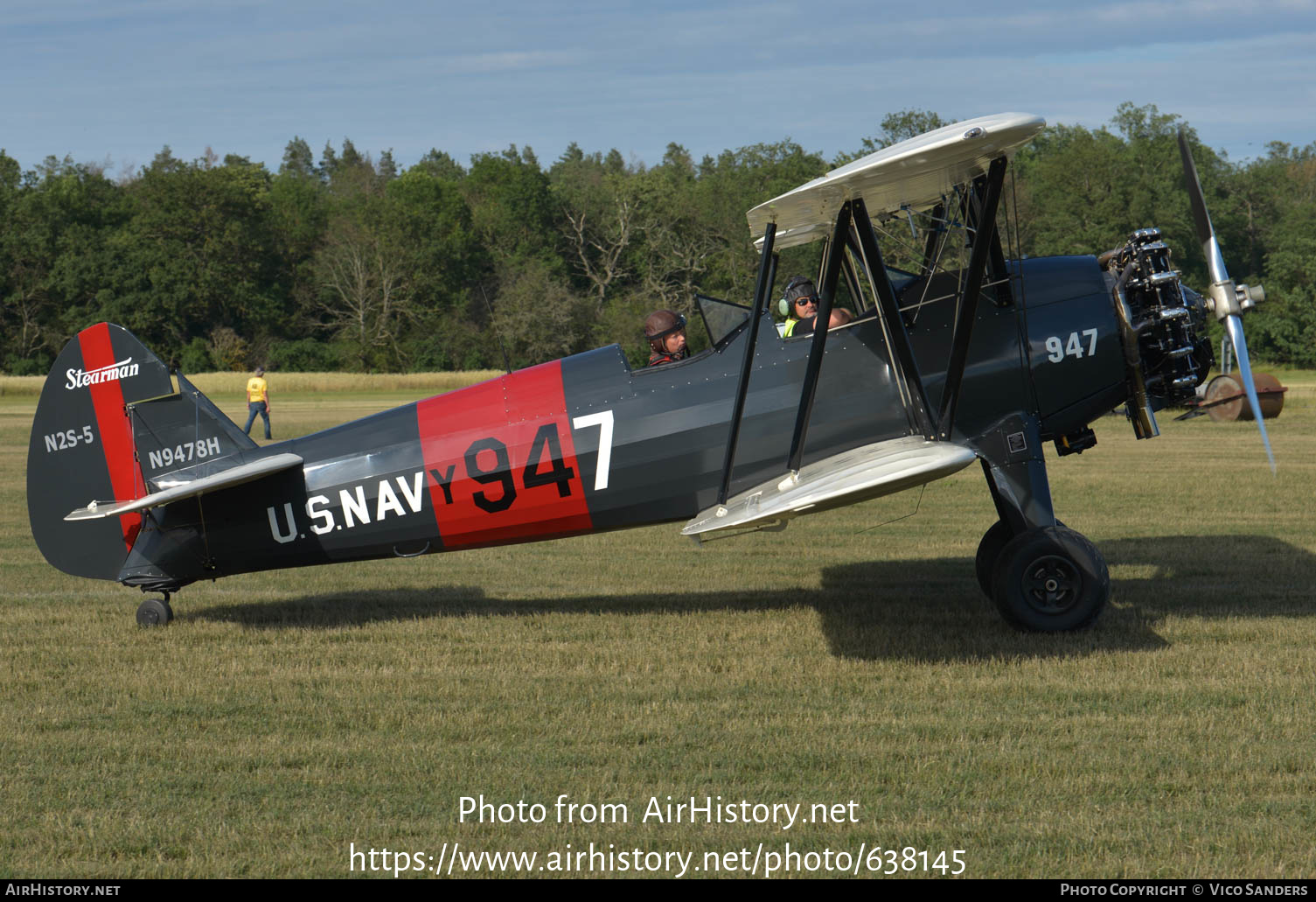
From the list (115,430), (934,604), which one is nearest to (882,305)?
(934,604)

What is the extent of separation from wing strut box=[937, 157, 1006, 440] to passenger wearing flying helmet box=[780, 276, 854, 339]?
800 mm

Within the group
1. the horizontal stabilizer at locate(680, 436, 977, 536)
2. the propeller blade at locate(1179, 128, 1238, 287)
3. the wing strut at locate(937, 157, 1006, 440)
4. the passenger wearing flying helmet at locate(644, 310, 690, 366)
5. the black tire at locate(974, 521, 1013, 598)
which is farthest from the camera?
the black tire at locate(974, 521, 1013, 598)

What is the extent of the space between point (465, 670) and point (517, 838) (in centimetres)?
259

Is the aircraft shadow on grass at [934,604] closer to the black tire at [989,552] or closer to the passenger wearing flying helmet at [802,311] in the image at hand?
the black tire at [989,552]

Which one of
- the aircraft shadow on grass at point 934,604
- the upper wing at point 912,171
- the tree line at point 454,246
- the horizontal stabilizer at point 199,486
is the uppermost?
the tree line at point 454,246

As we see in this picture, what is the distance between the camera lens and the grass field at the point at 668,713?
14.3 ft

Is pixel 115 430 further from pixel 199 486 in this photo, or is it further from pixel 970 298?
pixel 970 298

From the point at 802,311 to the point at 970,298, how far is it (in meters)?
1.39

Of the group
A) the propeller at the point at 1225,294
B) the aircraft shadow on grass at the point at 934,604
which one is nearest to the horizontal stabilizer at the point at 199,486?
the aircraft shadow on grass at the point at 934,604

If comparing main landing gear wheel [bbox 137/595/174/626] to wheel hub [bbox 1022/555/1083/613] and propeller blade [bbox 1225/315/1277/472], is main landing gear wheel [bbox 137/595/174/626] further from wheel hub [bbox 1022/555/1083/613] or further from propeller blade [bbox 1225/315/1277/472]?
propeller blade [bbox 1225/315/1277/472]

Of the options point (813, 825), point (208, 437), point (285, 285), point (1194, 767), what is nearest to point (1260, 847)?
point (1194, 767)

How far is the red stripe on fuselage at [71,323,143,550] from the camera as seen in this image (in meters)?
7.88

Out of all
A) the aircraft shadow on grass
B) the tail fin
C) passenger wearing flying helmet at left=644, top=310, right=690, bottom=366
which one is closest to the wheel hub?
the aircraft shadow on grass

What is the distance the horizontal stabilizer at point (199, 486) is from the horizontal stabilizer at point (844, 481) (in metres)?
2.69
